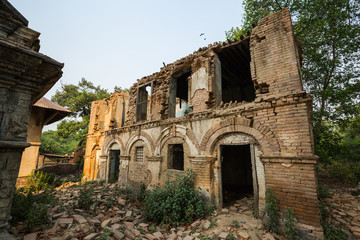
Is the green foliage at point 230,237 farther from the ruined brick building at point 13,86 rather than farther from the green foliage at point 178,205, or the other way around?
the ruined brick building at point 13,86

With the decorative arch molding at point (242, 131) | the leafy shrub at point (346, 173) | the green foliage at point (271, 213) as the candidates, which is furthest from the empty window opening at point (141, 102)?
the leafy shrub at point (346, 173)

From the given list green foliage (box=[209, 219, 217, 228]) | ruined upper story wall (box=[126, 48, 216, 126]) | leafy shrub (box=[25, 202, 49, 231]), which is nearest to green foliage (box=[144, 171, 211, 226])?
green foliage (box=[209, 219, 217, 228])

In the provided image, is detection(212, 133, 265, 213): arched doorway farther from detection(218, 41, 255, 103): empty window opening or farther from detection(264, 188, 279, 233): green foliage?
detection(218, 41, 255, 103): empty window opening

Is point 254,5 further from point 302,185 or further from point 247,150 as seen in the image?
point 302,185

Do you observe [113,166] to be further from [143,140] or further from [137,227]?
[137,227]

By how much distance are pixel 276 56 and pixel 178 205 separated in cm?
611

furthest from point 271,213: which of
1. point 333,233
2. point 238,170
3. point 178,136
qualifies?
point 238,170

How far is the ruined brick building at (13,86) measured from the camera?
223 cm

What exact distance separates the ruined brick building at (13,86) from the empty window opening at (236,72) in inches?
264

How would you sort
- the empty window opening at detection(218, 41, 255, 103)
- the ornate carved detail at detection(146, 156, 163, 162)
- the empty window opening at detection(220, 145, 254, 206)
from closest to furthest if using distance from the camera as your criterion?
the empty window opening at detection(218, 41, 255, 103)
the ornate carved detail at detection(146, 156, 163, 162)
the empty window opening at detection(220, 145, 254, 206)

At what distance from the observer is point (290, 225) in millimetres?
3984

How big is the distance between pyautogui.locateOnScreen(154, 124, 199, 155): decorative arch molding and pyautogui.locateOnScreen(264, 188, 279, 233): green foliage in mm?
2860

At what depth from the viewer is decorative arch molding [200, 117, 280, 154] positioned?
4.76m

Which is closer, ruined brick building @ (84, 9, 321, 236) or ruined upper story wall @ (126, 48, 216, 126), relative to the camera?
ruined brick building @ (84, 9, 321, 236)
